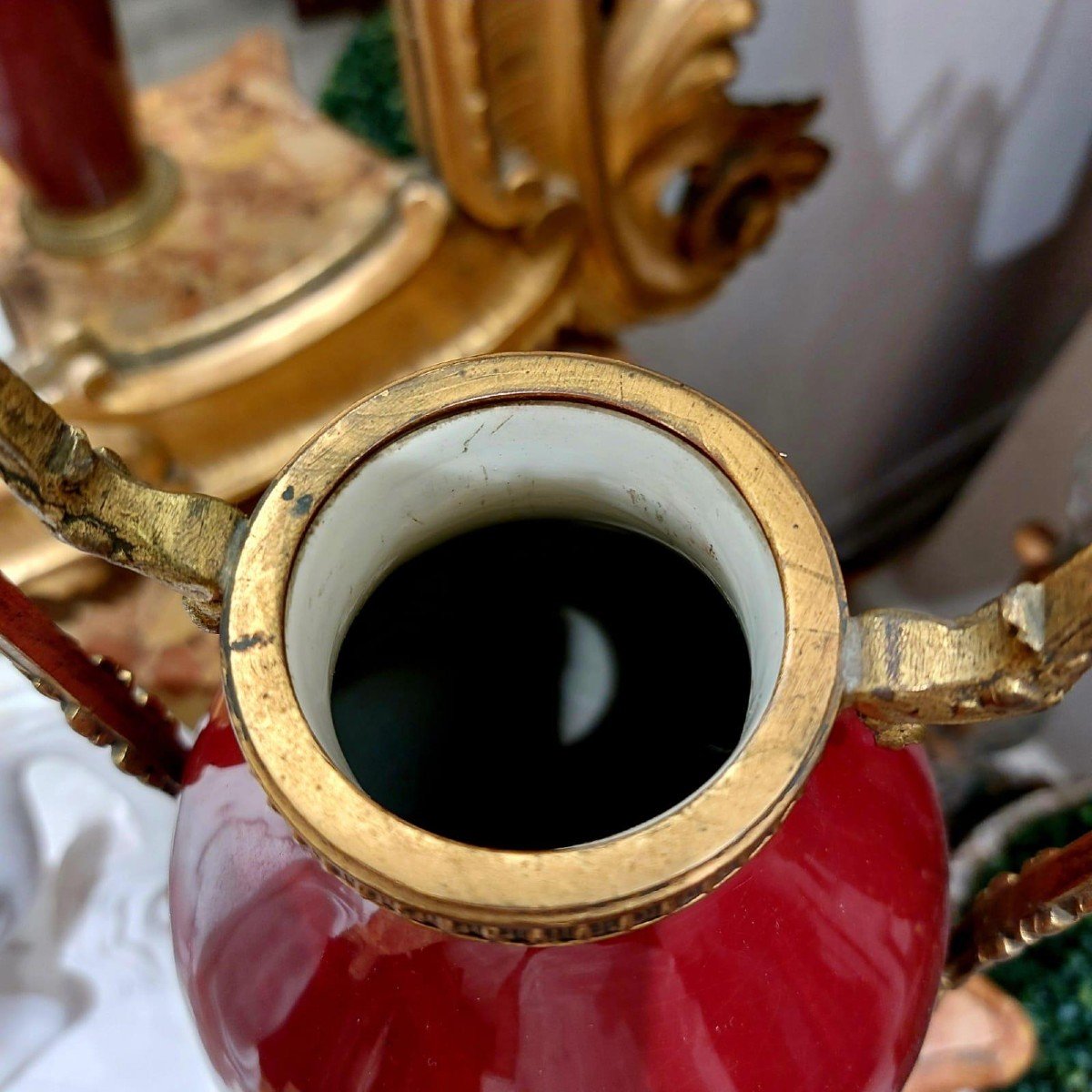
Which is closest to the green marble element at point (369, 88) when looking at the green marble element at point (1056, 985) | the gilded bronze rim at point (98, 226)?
the gilded bronze rim at point (98, 226)

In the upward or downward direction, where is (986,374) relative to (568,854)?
downward

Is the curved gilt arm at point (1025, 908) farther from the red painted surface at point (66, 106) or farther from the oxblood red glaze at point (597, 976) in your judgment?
the red painted surface at point (66, 106)

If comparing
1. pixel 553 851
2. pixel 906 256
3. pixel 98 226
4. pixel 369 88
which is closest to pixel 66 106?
pixel 98 226

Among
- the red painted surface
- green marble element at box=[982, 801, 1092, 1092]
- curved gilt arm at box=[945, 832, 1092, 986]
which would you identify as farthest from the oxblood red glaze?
green marble element at box=[982, 801, 1092, 1092]

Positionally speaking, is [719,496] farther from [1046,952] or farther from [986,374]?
[986,374]

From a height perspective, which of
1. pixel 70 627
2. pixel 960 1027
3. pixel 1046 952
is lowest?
pixel 1046 952

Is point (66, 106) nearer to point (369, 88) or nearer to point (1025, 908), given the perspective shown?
point (369, 88)

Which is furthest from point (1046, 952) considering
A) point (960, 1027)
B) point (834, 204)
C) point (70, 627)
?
point (70, 627)
